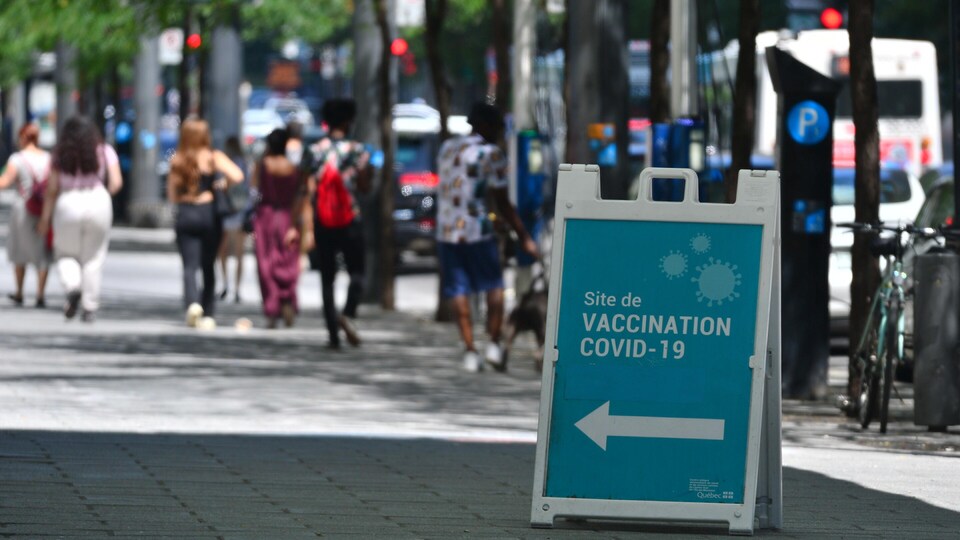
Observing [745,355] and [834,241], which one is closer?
[745,355]

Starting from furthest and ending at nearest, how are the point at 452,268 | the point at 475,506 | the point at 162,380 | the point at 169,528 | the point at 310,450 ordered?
the point at 452,268
the point at 162,380
the point at 310,450
the point at 475,506
the point at 169,528

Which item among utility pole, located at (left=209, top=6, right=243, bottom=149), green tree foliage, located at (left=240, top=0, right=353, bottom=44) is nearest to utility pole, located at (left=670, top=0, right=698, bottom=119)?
green tree foliage, located at (left=240, top=0, right=353, bottom=44)

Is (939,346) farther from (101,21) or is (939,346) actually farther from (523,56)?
(101,21)

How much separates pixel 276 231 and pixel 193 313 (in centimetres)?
99

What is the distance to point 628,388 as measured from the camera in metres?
7.02

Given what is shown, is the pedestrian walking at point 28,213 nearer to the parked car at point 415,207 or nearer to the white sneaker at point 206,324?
the white sneaker at point 206,324

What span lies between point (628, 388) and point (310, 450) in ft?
8.90

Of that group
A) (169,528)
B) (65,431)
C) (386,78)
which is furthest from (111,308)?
(169,528)

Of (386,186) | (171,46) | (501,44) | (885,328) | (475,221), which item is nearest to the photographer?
(885,328)

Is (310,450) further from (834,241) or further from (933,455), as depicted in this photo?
(834,241)

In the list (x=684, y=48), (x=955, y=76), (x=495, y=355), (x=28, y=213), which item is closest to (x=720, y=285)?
(x=955, y=76)

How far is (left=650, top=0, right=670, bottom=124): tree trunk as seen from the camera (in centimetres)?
1464

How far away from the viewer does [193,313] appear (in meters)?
16.8

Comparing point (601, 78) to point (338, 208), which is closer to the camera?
point (601, 78)
